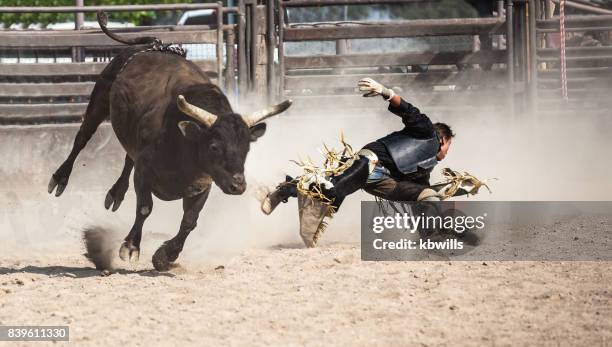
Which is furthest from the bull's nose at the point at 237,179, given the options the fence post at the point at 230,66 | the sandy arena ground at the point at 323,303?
the fence post at the point at 230,66

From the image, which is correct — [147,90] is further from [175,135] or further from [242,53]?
[242,53]

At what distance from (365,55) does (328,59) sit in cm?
45

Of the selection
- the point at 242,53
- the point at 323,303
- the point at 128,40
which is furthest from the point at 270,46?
the point at 323,303

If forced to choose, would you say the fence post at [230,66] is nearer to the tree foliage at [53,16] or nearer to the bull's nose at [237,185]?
the bull's nose at [237,185]

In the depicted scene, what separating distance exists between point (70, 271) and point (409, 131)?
2.62 metres

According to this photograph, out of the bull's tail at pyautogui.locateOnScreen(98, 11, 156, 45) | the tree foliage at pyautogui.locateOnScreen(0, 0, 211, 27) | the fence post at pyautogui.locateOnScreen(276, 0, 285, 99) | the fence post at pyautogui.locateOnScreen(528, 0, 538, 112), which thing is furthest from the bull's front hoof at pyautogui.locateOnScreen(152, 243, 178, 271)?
the tree foliage at pyautogui.locateOnScreen(0, 0, 211, 27)

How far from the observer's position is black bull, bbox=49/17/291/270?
6969mm

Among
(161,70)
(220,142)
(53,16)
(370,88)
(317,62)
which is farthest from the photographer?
(53,16)

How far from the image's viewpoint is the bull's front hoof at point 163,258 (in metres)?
7.11

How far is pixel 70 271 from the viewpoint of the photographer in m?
7.17

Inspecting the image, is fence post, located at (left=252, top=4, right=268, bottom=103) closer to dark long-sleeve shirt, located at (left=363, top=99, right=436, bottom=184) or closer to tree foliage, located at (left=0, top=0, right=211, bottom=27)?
dark long-sleeve shirt, located at (left=363, top=99, right=436, bottom=184)

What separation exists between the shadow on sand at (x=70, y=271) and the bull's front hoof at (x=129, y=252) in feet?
0.31

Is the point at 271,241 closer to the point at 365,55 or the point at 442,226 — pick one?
the point at 442,226

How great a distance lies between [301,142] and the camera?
11.2 meters
